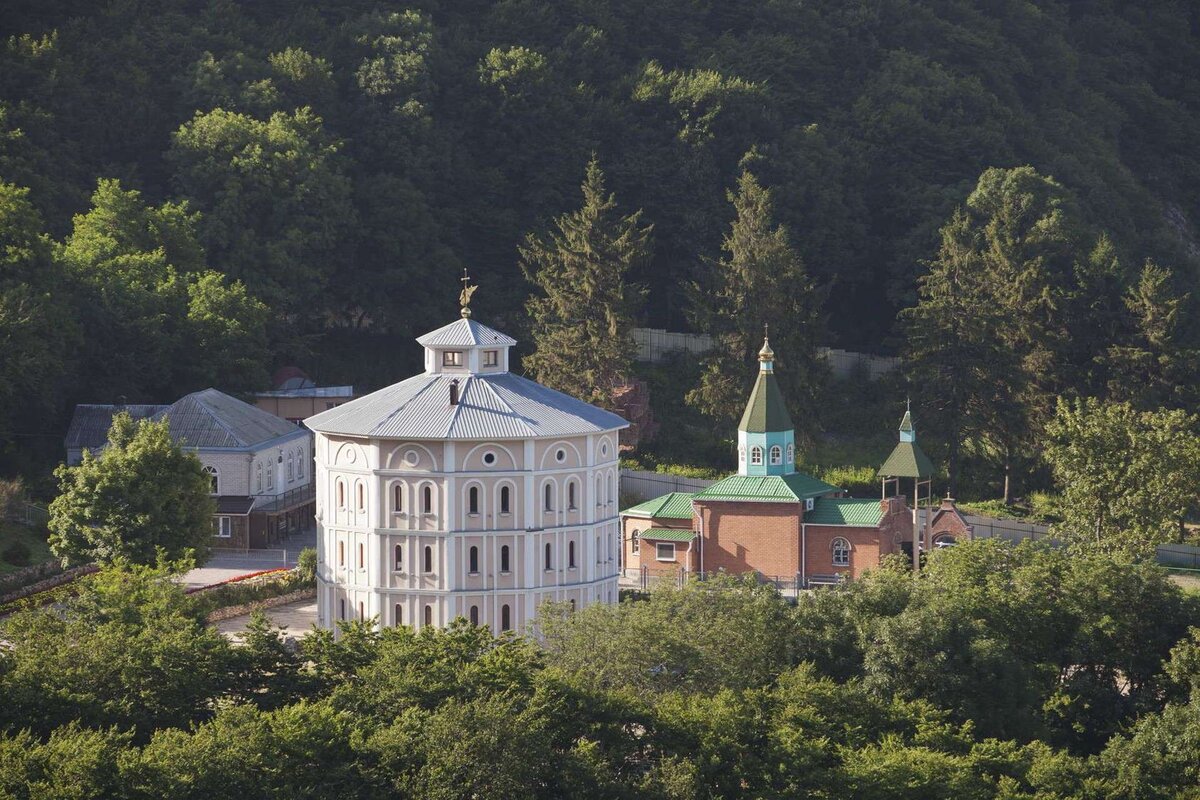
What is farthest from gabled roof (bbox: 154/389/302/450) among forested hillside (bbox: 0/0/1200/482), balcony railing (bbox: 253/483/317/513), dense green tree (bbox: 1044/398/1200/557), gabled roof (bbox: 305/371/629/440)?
dense green tree (bbox: 1044/398/1200/557)

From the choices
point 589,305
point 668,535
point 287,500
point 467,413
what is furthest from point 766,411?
point 287,500

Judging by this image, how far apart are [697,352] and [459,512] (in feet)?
115

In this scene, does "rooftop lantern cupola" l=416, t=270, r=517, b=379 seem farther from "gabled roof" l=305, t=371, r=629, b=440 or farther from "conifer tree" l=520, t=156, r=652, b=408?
"conifer tree" l=520, t=156, r=652, b=408

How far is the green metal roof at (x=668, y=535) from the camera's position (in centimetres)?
10531

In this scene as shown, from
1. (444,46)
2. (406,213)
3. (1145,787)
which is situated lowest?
(1145,787)

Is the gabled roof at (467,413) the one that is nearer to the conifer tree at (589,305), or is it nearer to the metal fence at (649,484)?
the metal fence at (649,484)

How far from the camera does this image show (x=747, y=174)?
119250mm

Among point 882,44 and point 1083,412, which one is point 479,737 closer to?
point 1083,412

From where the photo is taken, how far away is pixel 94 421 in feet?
367

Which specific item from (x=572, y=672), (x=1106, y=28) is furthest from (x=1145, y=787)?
(x=1106, y=28)

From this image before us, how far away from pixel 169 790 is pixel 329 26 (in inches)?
2849

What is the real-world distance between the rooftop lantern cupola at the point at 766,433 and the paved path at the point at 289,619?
17.9 meters

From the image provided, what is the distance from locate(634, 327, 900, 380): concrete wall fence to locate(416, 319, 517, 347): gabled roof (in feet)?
97.0

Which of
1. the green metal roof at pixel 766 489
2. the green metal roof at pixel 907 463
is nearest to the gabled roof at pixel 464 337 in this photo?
the green metal roof at pixel 766 489
